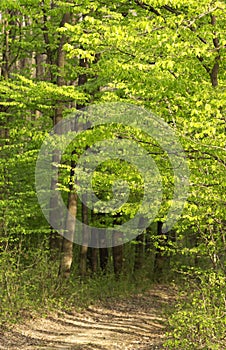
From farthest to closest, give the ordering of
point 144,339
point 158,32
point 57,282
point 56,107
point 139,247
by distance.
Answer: point 139,247 < point 56,107 < point 57,282 < point 144,339 < point 158,32

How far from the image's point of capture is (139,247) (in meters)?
25.2

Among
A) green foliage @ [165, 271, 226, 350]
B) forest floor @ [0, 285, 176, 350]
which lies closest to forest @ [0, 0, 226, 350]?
green foliage @ [165, 271, 226, 350]

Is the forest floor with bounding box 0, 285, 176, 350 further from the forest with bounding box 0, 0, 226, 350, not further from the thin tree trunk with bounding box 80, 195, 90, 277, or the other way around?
the thin tree trunk with bounding box 80, 195, 90, 277

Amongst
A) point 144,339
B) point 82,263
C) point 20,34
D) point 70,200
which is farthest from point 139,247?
point 144,339

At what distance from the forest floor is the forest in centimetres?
39

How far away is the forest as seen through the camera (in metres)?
9.53

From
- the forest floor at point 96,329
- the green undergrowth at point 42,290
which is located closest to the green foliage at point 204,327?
the forest floor at point 96,329

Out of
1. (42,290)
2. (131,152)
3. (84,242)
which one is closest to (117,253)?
(84,242)

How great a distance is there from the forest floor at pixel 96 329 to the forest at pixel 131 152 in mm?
385

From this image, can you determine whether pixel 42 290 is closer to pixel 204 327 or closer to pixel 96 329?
pixel 96 329

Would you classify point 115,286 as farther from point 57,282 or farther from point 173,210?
point 173,210

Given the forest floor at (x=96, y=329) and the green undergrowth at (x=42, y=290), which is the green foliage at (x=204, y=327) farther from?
the green undergrowth at (x=42, y=290)

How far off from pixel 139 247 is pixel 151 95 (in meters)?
15.6

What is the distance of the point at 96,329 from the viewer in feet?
47.1
